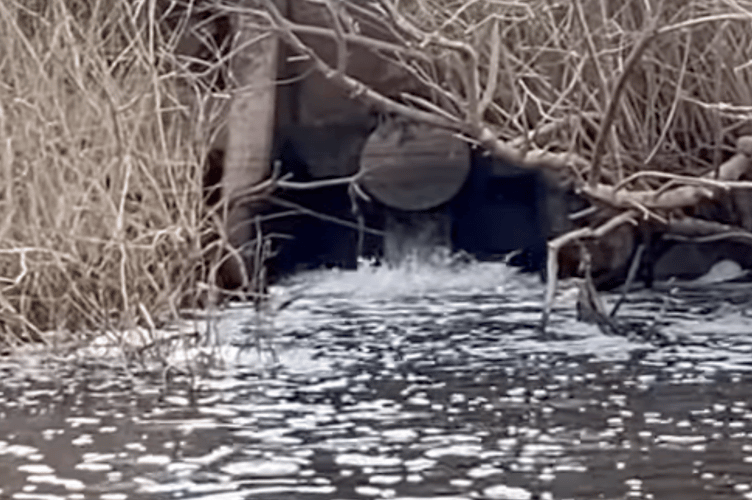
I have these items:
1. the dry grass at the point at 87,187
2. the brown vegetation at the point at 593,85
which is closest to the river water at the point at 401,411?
the dry grass at the point at 87,187

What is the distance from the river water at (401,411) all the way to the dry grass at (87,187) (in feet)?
0.97

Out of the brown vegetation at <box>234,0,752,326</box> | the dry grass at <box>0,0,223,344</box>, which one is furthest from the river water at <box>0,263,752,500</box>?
the brown vegetation at <box>234,0,752,326</box>

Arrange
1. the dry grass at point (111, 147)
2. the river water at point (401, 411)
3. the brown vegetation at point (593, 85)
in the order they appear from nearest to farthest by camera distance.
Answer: the river water at point (401, 411), the dry grass at point (111, 147), the brown vegetation at point (593, 85)

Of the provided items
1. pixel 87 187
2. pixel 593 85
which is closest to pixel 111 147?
pixel 87 187

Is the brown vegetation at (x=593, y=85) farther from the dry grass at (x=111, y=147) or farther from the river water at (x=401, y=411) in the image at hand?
the river water at (x=401, y=411)

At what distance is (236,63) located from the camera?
11289mm

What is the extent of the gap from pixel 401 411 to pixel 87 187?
7.40ft

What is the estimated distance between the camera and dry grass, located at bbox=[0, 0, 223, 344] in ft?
28.7

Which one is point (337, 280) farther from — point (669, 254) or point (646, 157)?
point (646, 157)

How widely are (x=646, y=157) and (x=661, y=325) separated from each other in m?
0.88

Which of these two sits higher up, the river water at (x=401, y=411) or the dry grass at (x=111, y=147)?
the dry grass at (x=111, y=147)

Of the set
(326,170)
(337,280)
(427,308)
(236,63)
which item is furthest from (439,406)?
(326,170)

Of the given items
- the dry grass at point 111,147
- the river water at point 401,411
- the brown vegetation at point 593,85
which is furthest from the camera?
the brown vegetation at point 593,85

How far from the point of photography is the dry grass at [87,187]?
8758mm
